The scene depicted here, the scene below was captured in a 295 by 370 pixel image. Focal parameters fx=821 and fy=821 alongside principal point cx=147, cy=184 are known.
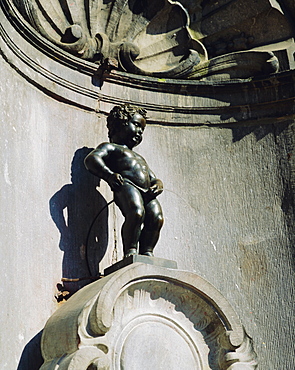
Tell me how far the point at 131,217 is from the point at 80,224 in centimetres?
47

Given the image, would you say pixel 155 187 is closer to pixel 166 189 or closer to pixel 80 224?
pixel 80 224

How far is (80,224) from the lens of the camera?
5.04 m

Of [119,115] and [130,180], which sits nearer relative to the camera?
[130,180]

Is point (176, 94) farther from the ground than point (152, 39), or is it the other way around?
point (152, 39)

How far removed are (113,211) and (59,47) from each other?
1.15 metres

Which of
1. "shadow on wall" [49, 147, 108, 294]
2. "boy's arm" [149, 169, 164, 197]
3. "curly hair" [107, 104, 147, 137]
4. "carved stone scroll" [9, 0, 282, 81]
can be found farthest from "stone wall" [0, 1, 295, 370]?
"boy's arm" [149, 169, 164, 197]

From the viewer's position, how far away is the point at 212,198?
556 cm

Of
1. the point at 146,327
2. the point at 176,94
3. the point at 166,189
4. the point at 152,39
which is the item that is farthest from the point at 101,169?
the point at 152,39

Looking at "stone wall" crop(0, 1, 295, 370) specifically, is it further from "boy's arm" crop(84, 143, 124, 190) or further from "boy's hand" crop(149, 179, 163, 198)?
"boy's hand" crop(149, 179, 163, 198)

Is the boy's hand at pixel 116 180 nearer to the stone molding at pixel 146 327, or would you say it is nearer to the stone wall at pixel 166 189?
the stone wall at pixel 166 189

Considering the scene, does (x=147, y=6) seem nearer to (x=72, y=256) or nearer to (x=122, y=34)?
(x=122, y=34)

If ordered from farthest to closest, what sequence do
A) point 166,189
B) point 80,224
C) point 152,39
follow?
point 152,39 → point 166,189 → point 80,224

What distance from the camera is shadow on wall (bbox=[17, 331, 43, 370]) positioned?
431 cm

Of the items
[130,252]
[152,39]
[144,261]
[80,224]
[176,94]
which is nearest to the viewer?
[144,261]
